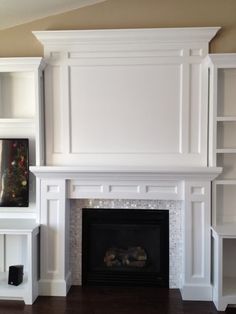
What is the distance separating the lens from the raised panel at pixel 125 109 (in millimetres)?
3074

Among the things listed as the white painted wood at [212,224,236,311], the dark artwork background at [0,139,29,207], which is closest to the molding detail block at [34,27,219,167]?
the dark artwork background at [0,139,29,207]

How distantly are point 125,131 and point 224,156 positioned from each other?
92 cm

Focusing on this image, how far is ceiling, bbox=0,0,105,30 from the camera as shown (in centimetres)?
282

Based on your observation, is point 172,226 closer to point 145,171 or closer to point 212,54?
point 145,171

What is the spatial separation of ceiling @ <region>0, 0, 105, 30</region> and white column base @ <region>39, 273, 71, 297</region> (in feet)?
7.79

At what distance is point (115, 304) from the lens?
2.90 metres

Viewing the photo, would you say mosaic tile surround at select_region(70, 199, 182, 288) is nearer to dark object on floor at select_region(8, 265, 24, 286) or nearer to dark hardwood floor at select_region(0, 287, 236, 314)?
dark hardwood floor at select_region(0, 287, 236, 314)

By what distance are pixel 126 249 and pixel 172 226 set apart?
0.52 m

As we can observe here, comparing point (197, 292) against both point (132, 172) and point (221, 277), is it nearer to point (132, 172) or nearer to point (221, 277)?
point (221, 277)

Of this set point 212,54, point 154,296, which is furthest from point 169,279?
point 212,54

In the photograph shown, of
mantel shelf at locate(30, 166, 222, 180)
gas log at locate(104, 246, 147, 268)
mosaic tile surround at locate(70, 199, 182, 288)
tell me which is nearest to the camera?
mantel shelf at locate(30, 166, 222, 180)

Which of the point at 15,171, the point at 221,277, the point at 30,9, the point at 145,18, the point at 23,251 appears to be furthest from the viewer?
the point at 23,251

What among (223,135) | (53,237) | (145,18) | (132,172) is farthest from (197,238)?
(145,18)

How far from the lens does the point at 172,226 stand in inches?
126
